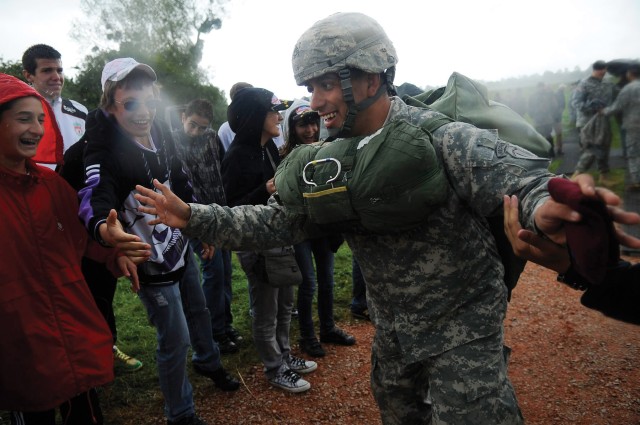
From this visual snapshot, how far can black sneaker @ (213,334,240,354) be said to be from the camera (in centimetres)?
486

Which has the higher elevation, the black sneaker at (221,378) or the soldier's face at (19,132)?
the soldier's face at (19,132)

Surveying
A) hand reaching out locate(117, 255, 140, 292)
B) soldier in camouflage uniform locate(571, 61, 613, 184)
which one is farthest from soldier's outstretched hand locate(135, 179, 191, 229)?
soldier in camouflage uniform locate(571, 61, 613, 184)

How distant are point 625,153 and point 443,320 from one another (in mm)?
5519

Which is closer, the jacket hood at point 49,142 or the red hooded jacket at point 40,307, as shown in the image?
the red hooded jacket at point 40,307

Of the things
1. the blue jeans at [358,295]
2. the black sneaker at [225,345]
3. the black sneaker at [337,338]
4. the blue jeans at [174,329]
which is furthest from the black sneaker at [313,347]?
the blue jeans at [174,329]

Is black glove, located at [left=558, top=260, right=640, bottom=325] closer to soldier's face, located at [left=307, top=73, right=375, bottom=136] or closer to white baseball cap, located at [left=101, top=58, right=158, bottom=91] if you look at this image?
soldier's face, located at [left=307, top=73, right=375, bottom=136]

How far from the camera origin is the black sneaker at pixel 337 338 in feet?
16.4

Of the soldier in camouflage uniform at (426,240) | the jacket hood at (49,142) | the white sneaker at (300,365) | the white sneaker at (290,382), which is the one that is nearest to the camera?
the soldier in camouflage uniform at (426,240)

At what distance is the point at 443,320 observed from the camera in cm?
229

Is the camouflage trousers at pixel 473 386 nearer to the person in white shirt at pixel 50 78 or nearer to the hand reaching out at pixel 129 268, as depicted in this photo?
the hand reaching out at pixel 129 268

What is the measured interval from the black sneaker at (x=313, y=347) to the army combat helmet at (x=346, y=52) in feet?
9.82

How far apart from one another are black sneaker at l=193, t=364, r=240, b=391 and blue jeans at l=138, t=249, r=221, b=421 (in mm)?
599

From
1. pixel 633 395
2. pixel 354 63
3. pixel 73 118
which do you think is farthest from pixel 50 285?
pixel 633 395

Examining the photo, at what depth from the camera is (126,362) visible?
4.57 meters
